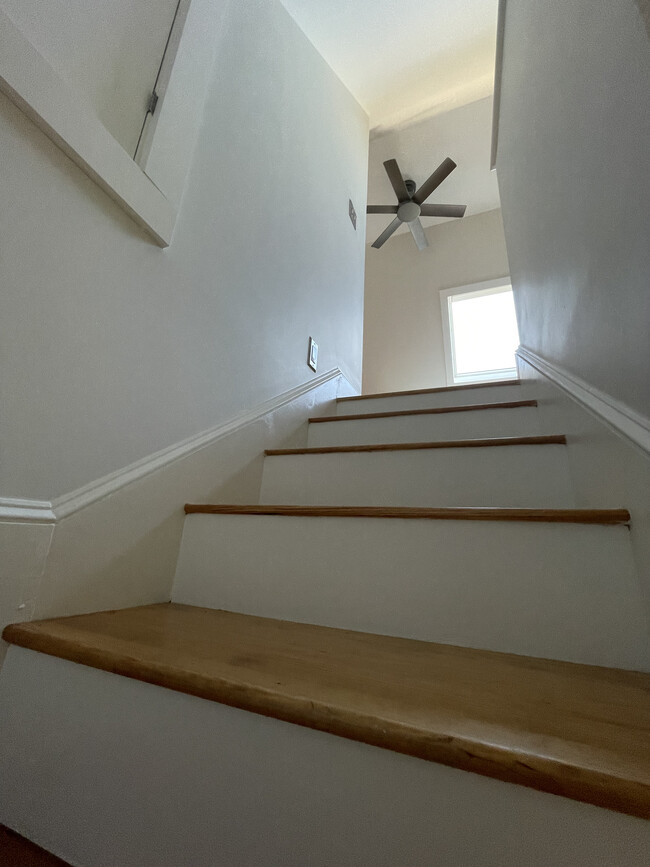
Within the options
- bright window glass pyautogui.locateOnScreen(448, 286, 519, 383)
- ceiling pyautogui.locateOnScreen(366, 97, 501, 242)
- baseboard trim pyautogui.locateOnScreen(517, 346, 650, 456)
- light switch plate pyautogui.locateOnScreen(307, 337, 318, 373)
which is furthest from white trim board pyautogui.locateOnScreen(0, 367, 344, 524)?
ceiling pyautogui.locateOnScreen(366, 97, 501, 242)

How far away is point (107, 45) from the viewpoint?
94 cm

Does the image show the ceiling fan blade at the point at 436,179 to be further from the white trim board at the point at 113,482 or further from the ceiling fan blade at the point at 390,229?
the white trim board at the point at 113,482

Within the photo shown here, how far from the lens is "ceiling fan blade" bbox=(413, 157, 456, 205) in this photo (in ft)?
10.4

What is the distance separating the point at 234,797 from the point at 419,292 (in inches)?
181

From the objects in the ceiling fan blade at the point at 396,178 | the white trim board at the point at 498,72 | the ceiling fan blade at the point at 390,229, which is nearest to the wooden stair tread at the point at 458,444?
the white trim board at the point at 498,72

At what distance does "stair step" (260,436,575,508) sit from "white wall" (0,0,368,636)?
0.66 ft

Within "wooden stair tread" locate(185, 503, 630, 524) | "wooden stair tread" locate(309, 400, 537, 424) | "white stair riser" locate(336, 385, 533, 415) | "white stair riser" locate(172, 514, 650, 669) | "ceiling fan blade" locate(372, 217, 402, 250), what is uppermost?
"ceiling fan blade" locate(372, 217, 402, 250)

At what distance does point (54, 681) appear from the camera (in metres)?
0.58

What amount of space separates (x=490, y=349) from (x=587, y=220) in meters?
3.38

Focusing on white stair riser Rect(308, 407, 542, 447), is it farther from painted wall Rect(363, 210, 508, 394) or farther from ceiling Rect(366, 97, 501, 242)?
ceiling Rect(366, 97, 501, 242)

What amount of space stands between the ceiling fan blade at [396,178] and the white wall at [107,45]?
2450 mm

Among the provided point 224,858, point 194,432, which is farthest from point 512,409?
point 224,858

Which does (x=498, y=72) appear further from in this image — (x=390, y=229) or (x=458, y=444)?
(x=390, y=229)

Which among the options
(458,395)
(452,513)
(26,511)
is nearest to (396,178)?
(458,395)
